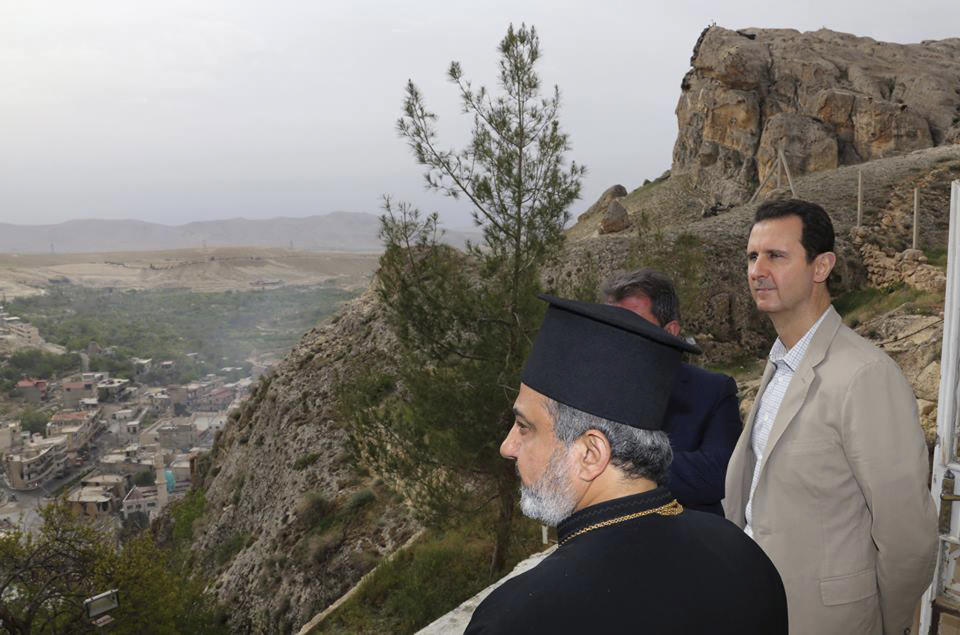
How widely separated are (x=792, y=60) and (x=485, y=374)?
95.5ft

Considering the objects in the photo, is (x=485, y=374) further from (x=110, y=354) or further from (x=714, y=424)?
(x=110, y=354)

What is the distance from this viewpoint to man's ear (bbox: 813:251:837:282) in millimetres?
2270

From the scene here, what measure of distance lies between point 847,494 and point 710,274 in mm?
15228

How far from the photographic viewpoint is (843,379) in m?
2.01

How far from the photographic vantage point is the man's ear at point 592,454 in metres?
1.38

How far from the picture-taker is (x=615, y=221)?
91.6 ft

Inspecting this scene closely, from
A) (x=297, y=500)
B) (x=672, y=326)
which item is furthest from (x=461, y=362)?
(x=297, y=500)

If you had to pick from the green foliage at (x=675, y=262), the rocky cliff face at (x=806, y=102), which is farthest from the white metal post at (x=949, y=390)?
the rocky cliff face at (x=806, y=102)

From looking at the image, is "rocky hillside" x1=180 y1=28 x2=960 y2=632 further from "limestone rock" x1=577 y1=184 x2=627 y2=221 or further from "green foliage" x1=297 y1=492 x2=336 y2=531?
"limestone rock" x1=577 y1=184 x2=627 y2=221

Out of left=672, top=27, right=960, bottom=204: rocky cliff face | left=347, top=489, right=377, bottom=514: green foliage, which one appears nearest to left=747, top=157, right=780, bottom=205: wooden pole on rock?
left=672, top=27, right=960, bottom=204: rocky cliff face

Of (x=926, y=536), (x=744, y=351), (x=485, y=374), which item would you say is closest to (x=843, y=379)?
(x=926, y=536)

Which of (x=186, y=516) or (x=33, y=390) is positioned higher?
(x=186, y=516)

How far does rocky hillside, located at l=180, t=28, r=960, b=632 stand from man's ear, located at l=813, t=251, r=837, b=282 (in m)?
4.76

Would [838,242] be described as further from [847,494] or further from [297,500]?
[847,494]
